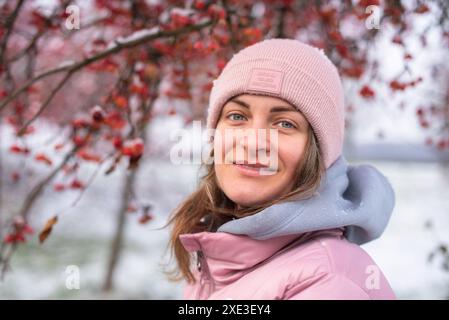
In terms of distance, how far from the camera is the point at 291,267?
109 centimetres

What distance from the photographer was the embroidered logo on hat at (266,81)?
4.15 feet

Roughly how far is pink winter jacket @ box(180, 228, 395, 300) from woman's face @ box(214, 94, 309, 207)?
0.44 feet

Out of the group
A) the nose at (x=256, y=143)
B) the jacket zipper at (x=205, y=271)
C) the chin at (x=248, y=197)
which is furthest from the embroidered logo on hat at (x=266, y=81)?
the jacket zipper at (x=205, y=271)

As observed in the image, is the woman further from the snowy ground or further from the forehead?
the snowy ground

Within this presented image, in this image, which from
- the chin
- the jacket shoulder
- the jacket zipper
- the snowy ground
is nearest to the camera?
the jacket shoulder

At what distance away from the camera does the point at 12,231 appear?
2389mm

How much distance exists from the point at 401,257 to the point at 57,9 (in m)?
6.27

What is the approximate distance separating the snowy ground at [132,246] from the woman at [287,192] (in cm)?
360

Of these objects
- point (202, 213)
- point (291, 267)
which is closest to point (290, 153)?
point (291, 267)

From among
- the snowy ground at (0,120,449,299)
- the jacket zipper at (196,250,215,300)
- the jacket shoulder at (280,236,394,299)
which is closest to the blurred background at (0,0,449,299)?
the snowy ground at (0,120,449,299)

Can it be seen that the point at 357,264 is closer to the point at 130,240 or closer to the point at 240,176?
the point at 240,176

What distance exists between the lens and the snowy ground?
5.97 meters

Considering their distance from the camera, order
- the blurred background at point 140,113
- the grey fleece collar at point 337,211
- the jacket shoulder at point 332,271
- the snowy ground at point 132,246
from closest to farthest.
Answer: the jacket shoulder at point 332,271 < the grey fleece collar at point 337,211 < the blurred background at point 140,113 < the snowy ground at point 132,246

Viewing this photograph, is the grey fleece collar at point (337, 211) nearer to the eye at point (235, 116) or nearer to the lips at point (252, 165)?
the lips at point (252, 165)
